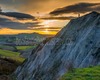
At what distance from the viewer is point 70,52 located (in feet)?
192

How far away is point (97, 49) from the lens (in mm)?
51000

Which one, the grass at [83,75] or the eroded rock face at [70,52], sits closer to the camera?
the grass at [83,75]

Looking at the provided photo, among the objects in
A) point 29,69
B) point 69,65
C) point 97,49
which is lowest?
point 29,69

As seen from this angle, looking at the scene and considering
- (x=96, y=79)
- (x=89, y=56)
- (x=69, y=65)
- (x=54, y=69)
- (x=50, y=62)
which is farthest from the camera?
(x=50, y=62)

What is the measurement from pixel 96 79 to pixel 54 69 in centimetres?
3348

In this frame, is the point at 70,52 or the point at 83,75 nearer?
the point at 83,75

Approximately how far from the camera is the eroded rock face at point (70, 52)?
174ft

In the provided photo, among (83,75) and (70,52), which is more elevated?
(83,75)

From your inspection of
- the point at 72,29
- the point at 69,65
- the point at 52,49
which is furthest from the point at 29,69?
the point at 69,65

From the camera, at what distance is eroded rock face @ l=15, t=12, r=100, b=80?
53.0m

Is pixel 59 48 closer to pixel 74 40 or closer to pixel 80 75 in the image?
pixel 74 40

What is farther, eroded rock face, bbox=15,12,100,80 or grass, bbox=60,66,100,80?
eroded rock face, bbox=15,12,100,80

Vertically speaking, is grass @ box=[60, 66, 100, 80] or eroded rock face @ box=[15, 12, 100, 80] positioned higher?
grass @ box=[60, 66, 100, 80]

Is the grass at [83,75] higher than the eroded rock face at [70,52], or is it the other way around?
the grass at [83,75]
